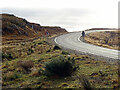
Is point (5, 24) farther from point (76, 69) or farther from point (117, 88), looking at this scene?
point (117, 88)

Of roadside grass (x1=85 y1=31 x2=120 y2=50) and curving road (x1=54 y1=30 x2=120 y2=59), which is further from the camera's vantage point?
roadside grass (x1=85 y1=31 x2=120 y2=50)

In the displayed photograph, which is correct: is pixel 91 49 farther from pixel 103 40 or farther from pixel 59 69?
pixel 103 40

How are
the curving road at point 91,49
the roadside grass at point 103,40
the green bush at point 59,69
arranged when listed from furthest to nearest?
the roadside grass at point 103,40
the curving road at point 91,49
the green bush at point 59,69

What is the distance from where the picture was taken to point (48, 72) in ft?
32.3

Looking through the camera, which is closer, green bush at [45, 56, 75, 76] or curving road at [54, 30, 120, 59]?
green bush at [45, 56, 75, 76]

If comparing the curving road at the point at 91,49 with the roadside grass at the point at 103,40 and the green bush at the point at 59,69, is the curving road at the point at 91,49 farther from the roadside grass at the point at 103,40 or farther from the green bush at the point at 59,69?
the green bush at the point at 59,69

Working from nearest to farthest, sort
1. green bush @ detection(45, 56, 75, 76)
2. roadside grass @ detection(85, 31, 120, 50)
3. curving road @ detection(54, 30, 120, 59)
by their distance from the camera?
green bush @ detection(45, 56, 75, 76), curving road @ detection(54, 30, 120, 59), roadside grass @ detection(85, 31, 120, 50)

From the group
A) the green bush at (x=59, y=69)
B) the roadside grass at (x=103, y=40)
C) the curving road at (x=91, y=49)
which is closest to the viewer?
A: the green bush at (x=59, y=69)

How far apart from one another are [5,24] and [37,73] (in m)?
46.6

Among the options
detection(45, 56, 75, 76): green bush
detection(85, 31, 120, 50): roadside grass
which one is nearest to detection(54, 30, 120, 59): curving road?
detection(85, 31, 120, 50): roadside grass

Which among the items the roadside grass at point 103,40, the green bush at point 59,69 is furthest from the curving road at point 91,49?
the green bush at point 59,69

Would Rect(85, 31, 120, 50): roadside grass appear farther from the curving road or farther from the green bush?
the green bush

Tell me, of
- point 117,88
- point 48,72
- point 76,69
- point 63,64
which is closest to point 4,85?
point 48,72

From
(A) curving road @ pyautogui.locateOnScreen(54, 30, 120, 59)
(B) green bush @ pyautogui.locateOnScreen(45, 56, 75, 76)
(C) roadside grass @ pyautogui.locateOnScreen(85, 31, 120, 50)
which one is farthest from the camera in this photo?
(C) roadside grass @ pyautogui.locateOnScreen(85, 31, 120, 50)
